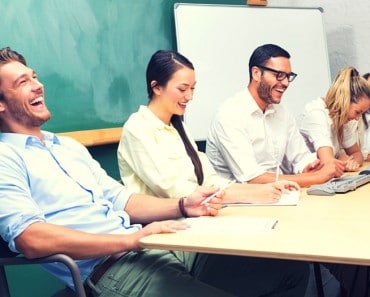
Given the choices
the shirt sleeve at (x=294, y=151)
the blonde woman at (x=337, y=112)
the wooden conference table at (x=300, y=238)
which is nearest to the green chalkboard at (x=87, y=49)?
the shirt sleeve at (x=294, y=151)

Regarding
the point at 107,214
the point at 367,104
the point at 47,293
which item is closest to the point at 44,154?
the point at 107,214

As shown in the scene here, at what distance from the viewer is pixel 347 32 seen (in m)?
3.76

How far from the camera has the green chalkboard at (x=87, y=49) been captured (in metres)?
2.09

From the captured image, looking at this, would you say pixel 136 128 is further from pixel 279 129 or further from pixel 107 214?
pixel 279 129

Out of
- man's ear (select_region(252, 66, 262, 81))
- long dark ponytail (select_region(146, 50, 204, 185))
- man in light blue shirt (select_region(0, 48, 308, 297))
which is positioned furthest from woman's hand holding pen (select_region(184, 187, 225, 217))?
man's ear (select_region(252, 66, 262, 81))

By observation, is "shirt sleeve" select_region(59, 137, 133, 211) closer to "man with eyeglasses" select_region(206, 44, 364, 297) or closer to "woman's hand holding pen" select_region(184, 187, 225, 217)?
"woman's hand holding pen" select_region(184, 187, 225, 217)

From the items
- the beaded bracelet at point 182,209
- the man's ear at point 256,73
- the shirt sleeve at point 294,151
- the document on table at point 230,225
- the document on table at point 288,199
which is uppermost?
the man's ear at point 256,73

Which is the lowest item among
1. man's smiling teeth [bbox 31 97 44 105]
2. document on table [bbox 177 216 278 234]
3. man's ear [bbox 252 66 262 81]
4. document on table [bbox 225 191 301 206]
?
document on table [bbox 225 191 301 206]

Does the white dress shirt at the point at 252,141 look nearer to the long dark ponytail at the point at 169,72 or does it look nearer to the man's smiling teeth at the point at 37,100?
the long dark ponytail at the point at 169,72

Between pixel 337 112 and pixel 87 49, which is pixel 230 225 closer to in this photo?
pixel 87 49

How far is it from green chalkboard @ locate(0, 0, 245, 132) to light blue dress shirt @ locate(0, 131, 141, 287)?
1.99 feet

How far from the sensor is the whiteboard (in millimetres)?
3027

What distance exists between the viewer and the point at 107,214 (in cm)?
154

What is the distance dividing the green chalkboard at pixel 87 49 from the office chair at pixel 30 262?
896 millimetres
